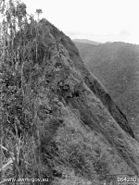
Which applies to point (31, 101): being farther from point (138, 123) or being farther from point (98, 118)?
point (138, 123)

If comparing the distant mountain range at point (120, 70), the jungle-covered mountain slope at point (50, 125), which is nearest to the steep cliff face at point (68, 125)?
the jungle-covered mountain slope at point (50, 125)

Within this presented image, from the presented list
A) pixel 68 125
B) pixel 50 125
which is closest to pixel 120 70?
pixel 68 125

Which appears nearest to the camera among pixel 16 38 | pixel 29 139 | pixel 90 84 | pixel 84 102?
pixel 29 139

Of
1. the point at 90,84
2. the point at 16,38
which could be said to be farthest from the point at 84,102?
the point at 16,38

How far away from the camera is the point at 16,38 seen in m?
6.61

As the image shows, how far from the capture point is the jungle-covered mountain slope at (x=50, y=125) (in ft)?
14.6

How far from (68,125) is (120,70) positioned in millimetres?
36977

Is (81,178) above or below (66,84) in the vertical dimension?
below

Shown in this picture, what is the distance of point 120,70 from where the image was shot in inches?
1666

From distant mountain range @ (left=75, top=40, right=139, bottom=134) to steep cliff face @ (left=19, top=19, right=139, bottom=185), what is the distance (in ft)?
66.4

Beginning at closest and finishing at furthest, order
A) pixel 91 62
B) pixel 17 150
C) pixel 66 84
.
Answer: pixel 17 150 < pixel 66 84 < pixel 91 62

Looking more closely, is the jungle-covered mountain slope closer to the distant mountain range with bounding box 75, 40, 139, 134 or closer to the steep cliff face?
the steep cliff face

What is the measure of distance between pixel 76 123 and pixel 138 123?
73.5ft

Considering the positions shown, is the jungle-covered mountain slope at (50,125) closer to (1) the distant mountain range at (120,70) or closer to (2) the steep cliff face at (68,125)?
(2) the steep cliff face at (68,125)
